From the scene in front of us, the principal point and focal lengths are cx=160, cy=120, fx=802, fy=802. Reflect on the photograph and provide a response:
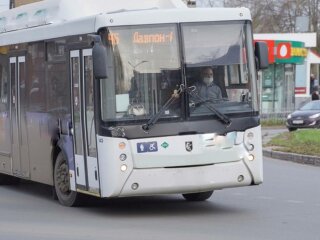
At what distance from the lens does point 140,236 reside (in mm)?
9359

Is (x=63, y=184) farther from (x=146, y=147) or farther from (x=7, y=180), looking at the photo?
(x=7, y=180)

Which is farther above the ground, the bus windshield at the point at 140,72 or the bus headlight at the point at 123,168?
the bus windshield at the point at 140,72

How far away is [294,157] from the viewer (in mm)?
20312

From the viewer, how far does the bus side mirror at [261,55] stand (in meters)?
11.0

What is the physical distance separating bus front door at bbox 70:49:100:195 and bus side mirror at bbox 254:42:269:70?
228 centimetres

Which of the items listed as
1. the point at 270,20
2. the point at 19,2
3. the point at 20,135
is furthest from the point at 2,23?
the point at 270,20

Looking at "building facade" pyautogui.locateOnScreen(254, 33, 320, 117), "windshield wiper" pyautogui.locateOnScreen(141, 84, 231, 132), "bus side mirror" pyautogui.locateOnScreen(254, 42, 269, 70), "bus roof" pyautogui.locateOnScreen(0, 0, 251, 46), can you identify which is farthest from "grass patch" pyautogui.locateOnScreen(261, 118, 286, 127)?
"windshield wiper" pyautogui.locateOnScreen(141, 84, 231, 132)

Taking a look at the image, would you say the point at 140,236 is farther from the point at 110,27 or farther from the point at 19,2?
the point at 19,2

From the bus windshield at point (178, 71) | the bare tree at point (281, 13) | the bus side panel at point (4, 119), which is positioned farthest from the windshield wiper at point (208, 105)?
the bare tree at point (281, 13)

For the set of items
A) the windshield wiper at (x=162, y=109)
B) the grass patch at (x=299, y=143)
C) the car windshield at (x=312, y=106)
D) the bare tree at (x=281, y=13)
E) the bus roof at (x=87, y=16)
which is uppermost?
the bare tree at (x=281, y=13)

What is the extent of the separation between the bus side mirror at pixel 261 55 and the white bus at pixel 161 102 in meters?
0.01

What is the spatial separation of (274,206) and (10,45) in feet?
17.4

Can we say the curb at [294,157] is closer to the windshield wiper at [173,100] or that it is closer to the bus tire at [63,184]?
the bus tire at [63,184]

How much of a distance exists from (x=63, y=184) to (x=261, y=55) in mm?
3515
